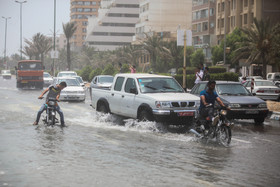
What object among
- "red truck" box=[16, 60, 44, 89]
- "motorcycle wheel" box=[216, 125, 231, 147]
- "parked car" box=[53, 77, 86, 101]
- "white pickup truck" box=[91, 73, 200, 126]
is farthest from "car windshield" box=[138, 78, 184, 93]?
"red truck" box=[16, 60, 44, 89]

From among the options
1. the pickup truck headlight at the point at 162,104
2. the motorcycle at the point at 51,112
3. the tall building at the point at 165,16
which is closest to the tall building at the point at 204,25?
the tall building at the point at 165,16

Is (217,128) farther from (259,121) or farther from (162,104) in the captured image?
(259,121)

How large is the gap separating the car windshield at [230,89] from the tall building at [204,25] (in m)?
72.8

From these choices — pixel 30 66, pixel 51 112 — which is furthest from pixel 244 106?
pixel 30 66

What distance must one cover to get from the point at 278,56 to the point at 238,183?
2054 inches

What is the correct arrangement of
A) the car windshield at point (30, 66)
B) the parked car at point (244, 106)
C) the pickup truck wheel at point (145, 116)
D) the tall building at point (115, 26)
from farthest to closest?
the tall building at point (115, 26) < the car windshield at point (30, 66) < the parked car at point (244, 106) < the pickup truck wheel at point (145, 116)

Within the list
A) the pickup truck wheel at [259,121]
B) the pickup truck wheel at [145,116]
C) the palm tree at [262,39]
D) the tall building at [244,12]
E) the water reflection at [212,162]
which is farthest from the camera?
the tall building at [244,12]

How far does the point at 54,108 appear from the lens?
1622 cm

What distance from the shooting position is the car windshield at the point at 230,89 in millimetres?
18641

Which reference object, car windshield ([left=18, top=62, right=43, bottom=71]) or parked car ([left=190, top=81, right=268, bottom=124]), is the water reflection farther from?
car windshield ([left=18, top=62, right=43, bottom=71])

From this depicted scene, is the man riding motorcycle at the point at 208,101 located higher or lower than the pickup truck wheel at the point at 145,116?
higher

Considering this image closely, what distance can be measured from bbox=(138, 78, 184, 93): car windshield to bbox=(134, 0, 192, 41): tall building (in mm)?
104453

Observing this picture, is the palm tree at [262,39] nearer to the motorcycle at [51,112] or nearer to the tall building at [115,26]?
the motorcycle at [51,112]

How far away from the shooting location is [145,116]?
589 inches
